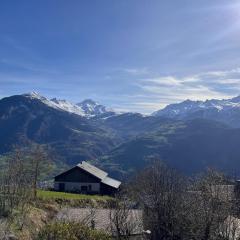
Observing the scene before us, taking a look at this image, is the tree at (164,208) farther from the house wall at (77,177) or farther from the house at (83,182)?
the house wall at (77,177)

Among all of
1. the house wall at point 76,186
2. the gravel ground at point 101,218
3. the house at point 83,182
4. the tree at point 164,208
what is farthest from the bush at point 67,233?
the house wall at point 76,186

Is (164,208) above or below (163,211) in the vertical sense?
above

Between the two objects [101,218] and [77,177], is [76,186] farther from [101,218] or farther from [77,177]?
[101,218]

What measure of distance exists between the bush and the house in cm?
7062

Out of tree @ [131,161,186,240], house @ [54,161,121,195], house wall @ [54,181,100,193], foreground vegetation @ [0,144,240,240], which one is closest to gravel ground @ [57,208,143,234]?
foreground vegetation @ [0,144,240,240]

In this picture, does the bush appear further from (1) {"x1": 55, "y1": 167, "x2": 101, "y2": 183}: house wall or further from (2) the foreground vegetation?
(1) {"x1": 55, "y1": 167, "x2": 101, "y2": 183}: house wall

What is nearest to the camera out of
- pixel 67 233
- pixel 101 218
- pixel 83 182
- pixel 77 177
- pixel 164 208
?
pixel 67 233

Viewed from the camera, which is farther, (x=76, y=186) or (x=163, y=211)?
(x=76, y=186)

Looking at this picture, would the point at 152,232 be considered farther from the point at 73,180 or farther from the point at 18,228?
the point at 73,180

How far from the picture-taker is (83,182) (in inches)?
3880

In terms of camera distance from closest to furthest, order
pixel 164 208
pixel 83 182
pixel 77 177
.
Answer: pixel 164 208 < pixel 83 182 < pixel 77 177

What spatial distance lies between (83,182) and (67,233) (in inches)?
3000

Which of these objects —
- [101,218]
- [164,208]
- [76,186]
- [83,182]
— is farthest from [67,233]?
[76,186]

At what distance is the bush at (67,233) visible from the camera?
2273 centimetres
